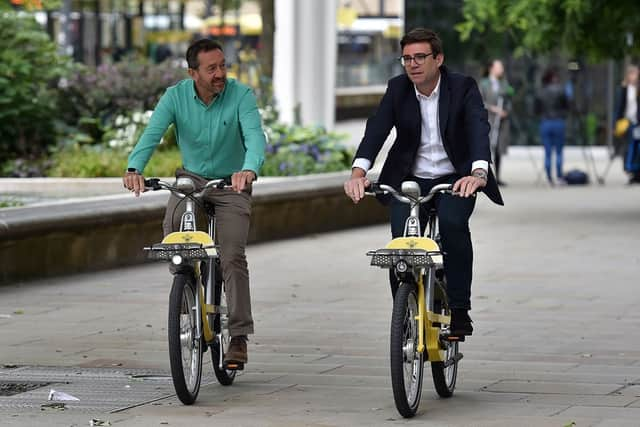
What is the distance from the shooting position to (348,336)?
1009cm

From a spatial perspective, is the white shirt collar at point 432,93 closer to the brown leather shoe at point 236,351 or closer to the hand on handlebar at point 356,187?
the hand on handlebar at point 356,187

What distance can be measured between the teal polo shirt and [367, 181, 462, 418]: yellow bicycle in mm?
917

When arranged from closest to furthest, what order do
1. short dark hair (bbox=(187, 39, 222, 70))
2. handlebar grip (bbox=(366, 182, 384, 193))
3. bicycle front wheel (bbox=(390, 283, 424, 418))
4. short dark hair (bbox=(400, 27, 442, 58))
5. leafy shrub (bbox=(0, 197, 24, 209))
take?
1. bicycle front wheel (bbox=(390, 283, 424, 418))
2. handlebar grip (bbox=(366, 182, 384, 193))
3. short dark hair (bbox=(400, 27, 442, 58))
4. short dark hair (bbox=(187, 39, 222, 70))
5. leafy shrub (bbox=(0, 197, 24, 209))

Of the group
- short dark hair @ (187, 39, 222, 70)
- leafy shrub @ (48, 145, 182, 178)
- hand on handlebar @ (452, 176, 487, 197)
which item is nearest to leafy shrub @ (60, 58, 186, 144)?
leafy shrub @ (48, 145, 182, 178)

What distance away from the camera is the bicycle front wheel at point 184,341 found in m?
7.31

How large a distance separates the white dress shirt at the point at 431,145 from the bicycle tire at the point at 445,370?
1.91 ft

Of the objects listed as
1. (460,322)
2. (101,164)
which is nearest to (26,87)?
(101,164)

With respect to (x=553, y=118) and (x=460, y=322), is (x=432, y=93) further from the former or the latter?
(x=553, y=118)

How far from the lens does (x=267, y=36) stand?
2525cm

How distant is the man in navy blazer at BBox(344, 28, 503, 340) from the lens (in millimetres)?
7578

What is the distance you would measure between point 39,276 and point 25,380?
16.1 ft

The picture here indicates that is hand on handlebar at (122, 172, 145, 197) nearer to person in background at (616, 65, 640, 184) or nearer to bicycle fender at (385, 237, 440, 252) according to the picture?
bicycle fender at (385, 237, 440, 252)

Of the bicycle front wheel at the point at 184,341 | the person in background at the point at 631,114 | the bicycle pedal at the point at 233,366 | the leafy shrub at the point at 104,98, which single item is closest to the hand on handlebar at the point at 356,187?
the bicycle front wheel at the point at 184,341

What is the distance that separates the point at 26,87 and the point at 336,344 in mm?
10795
